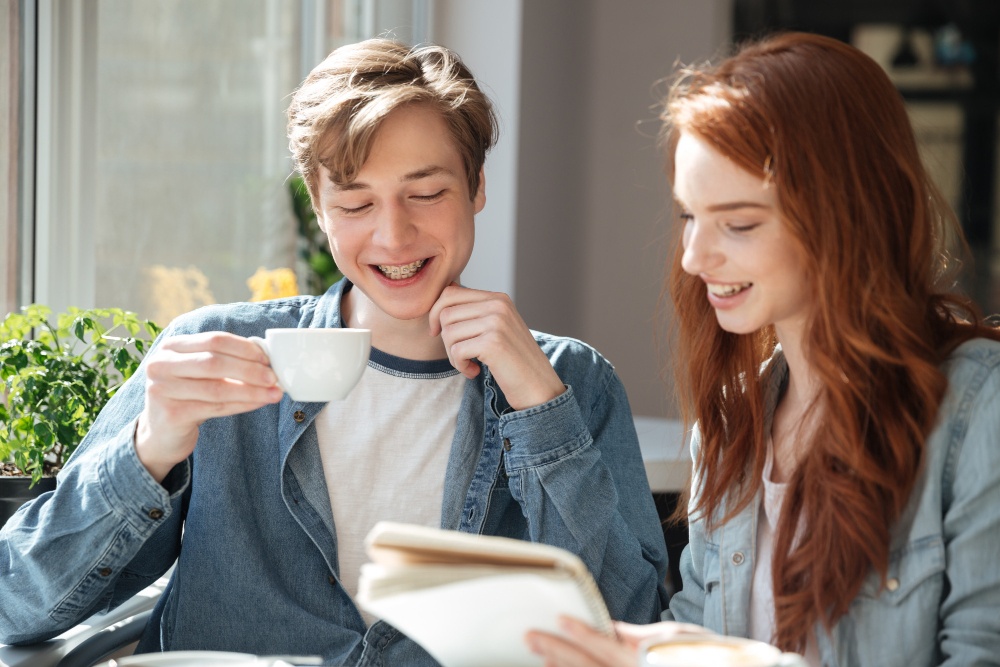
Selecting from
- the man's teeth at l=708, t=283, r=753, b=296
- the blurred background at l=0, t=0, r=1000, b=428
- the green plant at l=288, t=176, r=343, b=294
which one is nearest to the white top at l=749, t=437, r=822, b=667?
the man's teeth at l=708, t=283, r=753, b=296

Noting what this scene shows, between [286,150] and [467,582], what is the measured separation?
8.73 feet

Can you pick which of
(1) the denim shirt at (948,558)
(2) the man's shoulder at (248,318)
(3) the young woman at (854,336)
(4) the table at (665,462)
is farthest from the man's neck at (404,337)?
(4) the table at (665,462)

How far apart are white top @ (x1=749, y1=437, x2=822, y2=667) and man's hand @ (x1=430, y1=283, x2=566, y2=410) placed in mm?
287

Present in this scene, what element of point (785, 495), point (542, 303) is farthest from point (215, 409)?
point (542, 303)

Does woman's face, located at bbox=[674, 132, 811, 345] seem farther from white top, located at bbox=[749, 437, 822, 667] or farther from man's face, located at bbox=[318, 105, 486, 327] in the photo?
man's face, located at bbox=[318, 105, 486, 327]

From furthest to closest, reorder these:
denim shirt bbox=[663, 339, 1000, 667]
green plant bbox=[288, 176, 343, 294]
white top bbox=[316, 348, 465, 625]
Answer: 1. green plant bbox=[288, 176, 343, 294]
2. white top bbox=[316, 348, 465, 625]
3. denim shirt bbox=[663, 339, 1000, 667]

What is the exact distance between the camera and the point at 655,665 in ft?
2.57

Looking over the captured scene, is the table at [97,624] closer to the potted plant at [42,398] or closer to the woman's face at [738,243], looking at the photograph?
the potted plant at [42,398]

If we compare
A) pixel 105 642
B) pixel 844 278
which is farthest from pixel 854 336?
pixel 105 642

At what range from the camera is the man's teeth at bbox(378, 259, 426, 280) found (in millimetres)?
1447

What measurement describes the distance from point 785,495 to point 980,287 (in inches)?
193

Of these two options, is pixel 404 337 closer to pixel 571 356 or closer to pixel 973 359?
pixel 571 356

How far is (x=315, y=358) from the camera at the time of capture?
1.11 m

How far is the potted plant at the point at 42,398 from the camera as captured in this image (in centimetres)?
150
